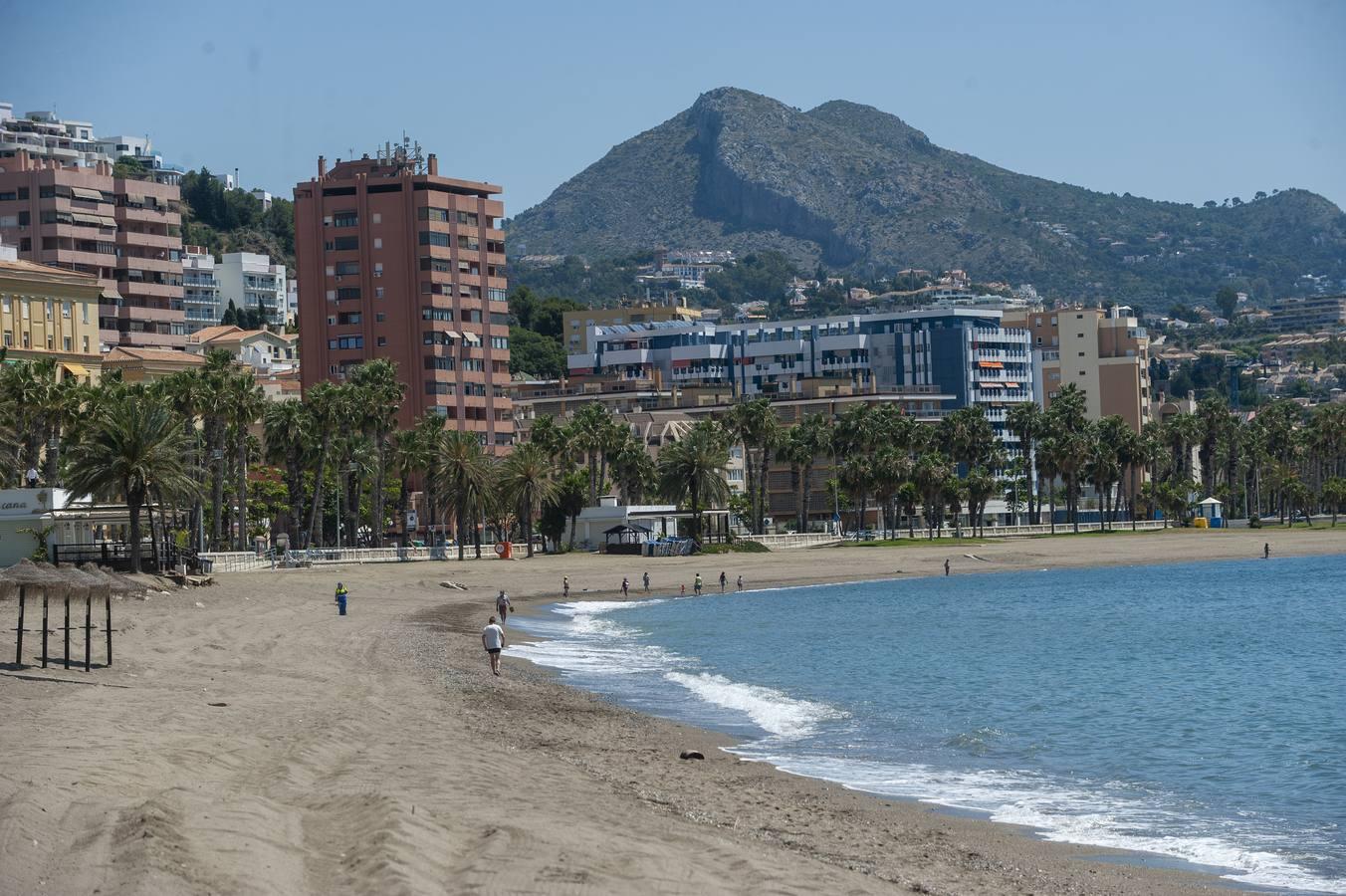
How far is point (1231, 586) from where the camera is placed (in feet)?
294

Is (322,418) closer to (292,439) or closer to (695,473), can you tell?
(292,439)

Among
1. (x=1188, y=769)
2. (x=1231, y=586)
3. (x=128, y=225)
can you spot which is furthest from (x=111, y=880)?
(x=128, y=225)

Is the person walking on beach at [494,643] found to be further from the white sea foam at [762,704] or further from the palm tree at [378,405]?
the palm tree at [378,405]

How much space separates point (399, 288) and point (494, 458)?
67.4 feet

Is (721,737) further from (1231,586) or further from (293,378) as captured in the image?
(293,378)

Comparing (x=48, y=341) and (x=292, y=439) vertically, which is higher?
(x=48, y=341)

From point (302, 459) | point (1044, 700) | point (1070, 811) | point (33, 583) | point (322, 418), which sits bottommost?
point (1044, 700)

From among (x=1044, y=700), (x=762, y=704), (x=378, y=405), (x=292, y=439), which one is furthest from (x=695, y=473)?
(x=762, y=704)

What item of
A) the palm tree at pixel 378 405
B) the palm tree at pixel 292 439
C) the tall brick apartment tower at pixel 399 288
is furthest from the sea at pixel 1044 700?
the tall brick apartment tower at pixel 399 288

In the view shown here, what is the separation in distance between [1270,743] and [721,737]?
35.8 feet

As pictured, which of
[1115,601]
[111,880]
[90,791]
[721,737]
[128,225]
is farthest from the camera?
[128,225]

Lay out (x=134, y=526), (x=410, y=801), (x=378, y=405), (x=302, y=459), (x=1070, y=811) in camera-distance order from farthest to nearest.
A: (x=302, y=459) → (x=378, y=405) → (x=134, y=526) → (x=1070, y=811) → (x=410, y=801)

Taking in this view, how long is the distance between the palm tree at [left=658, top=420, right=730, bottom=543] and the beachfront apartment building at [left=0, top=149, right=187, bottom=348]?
5474 cm

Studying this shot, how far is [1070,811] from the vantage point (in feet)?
79.6
